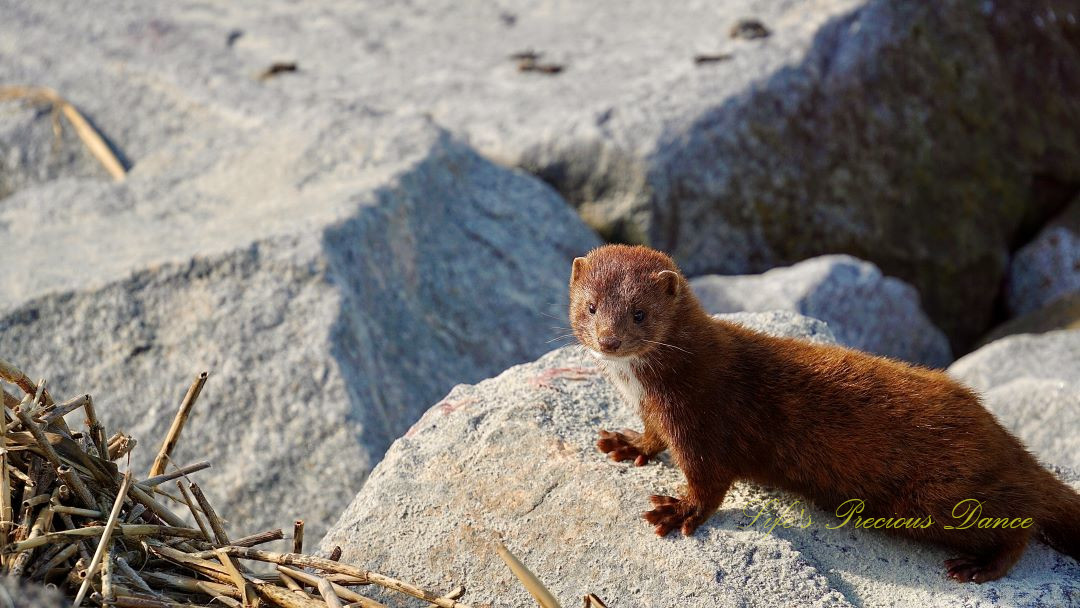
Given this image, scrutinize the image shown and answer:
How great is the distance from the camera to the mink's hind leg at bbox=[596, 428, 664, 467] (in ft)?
15.7

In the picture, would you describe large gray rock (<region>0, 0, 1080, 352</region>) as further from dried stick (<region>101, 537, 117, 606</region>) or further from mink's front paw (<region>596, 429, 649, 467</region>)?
dried stick (<region>101, 537, 117, 606</region>)

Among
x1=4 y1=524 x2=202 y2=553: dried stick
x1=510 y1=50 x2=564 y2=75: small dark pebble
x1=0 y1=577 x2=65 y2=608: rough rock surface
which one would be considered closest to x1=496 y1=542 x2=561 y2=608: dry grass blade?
x1=4 y1=524 x2=202 y2=553: dried stick

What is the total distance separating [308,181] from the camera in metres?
7.64

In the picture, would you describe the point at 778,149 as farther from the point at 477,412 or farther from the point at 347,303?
the point at 477,412

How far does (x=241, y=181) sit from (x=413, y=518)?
4.16 m

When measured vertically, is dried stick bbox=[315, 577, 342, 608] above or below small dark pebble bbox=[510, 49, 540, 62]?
above

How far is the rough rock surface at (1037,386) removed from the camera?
578 cm

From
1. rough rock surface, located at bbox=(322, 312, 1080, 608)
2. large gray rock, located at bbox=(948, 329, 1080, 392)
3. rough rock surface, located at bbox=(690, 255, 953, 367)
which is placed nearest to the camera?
rough rock surface, located at bbox=(322, 312, 1080, 608)

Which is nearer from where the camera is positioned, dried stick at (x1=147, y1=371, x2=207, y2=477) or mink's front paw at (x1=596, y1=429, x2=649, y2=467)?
Answer: dried stick at (x1=147, y1=371, x2=207, y2=477)

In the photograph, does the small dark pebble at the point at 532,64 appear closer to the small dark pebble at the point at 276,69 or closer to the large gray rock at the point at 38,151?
the small dark pebble at the point at 276,69

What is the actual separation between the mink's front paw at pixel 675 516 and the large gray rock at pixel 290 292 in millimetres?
1945

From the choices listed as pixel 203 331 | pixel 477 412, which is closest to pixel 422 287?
pixel 203 331

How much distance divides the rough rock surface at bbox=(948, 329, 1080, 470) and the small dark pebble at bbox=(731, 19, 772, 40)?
12.2 ft

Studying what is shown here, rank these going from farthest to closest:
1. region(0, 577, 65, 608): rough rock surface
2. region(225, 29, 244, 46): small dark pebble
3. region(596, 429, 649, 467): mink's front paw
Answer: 1. region(225, 29, 244, 46): small dark pebble
2. region(596, 429, 649, 467): mink's front paw
3. region(0, 577, 65, 608): rough rock surface
